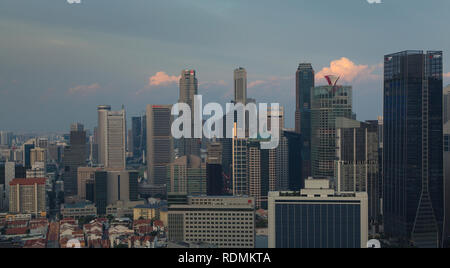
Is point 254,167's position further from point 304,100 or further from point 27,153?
point 27,153

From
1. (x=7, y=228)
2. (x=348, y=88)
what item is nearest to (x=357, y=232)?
(x=7, y=228)

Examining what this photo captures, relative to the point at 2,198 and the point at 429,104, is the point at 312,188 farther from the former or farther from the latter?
the point at 2,198

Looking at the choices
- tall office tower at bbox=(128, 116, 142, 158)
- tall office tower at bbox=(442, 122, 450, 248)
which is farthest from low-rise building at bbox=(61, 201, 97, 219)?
tall office tower at bbox=(442, 122, 450, 248)

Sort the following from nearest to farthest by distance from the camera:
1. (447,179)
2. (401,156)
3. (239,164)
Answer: (447,179) < (401,156) < (239,164)

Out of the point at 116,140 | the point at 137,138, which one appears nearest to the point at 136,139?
the point at 137,138

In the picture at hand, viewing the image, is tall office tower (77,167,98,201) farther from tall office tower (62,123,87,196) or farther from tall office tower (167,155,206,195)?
tall office tower (167,155,206,195)

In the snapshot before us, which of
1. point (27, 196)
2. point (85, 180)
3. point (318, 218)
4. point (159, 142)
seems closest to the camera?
point (318, 218)
